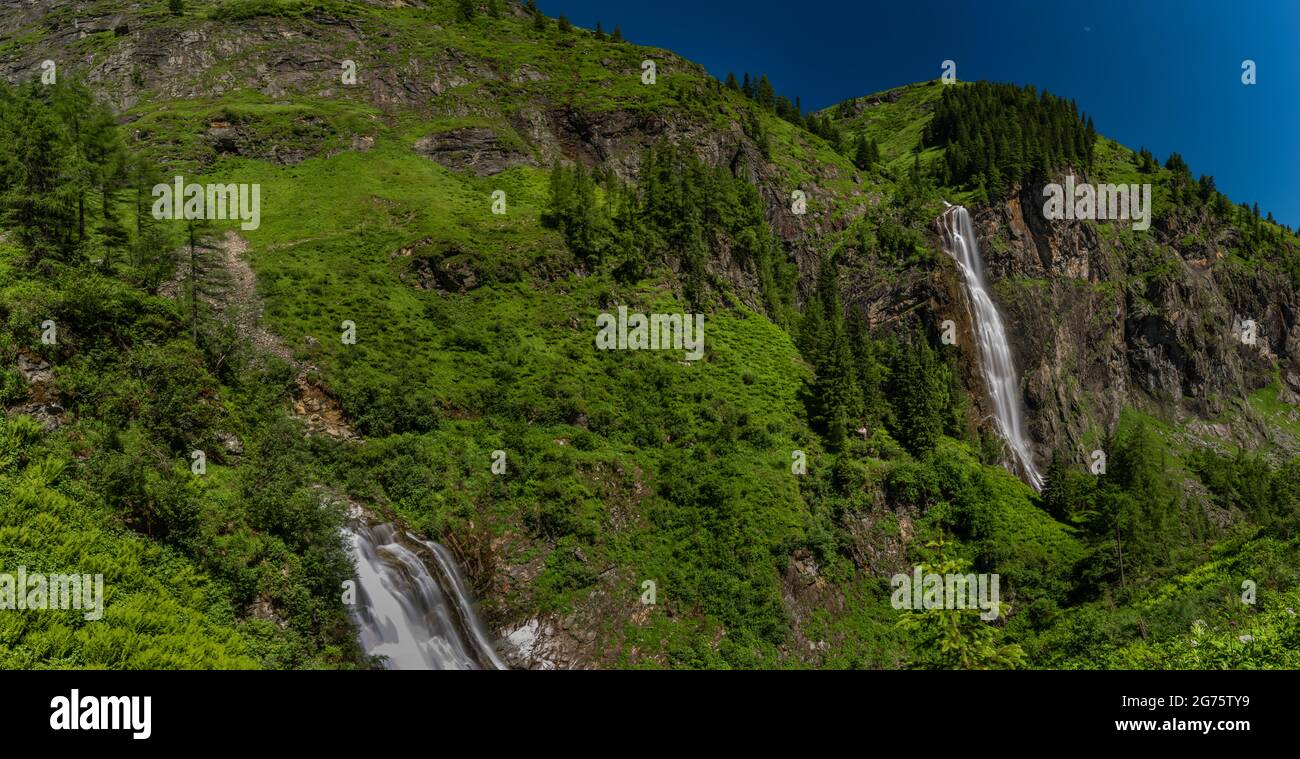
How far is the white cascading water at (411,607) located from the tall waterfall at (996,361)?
7222cm

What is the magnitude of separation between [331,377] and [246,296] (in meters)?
13.2

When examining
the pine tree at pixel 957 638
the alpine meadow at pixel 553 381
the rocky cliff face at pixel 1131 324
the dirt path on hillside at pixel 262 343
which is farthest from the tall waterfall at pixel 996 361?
the dirt path on hillside at pixel 262 343

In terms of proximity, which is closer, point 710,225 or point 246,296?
point 246,296

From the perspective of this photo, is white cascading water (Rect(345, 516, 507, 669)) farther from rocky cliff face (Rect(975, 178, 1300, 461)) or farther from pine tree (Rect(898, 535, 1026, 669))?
rocky cliff face (Rect(975, 178, 1300, 461))

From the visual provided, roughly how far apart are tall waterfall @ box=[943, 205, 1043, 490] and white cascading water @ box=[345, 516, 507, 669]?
72.2 metres

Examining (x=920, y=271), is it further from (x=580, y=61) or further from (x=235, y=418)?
(x=235, y=418)

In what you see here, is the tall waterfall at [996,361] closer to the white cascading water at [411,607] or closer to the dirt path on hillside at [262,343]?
the white cascading water at [411,607]

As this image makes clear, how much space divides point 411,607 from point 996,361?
80827 mm

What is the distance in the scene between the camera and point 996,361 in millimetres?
81938

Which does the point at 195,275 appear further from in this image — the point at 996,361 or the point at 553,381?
the point at 996,361

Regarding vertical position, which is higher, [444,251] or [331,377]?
[444,251]
